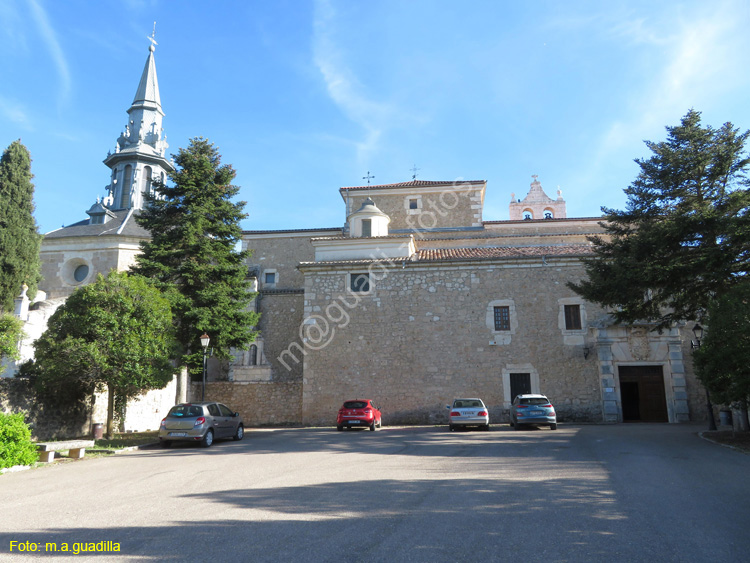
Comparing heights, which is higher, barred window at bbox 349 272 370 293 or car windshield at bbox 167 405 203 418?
barred window at bbox 349 272 370 293

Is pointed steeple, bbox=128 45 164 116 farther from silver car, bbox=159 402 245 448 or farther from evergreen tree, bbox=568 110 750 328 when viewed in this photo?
evergreen tree, bbox=568 110 750 328

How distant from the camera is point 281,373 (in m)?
27.3

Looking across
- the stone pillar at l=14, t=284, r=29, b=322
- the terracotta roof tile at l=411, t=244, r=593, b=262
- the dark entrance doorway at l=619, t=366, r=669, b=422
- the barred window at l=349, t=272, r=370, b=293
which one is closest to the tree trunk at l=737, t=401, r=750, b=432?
the dark entrance doorway at l=619, t=366, r=669, b=422

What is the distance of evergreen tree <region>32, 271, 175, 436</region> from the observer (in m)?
14.1

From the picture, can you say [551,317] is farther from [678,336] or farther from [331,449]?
[331,449]

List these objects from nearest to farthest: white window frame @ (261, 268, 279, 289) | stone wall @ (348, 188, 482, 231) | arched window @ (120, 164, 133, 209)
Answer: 1. stone wall @ (348, 188, 482, 231)
2. white window frame @ (261, 268, 279, 289)
3. arched window @ (120, 164, 133, 209)

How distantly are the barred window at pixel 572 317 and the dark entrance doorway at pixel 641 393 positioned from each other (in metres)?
2.56

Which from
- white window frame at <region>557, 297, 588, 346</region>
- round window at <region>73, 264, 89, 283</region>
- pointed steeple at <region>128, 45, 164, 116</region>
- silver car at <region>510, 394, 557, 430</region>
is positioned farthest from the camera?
pointed steeple at <region>128, 45, 164, 116</region>

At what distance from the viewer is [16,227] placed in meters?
19.8

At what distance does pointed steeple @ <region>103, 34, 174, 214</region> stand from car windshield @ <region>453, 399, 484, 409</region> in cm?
3248

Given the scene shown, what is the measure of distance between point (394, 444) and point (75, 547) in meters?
9.90

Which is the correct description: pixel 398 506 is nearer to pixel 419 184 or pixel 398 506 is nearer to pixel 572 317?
pixel 572 317

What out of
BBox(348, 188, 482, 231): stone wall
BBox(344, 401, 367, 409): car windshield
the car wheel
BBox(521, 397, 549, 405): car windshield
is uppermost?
BBox(348, 188, 482, 231): stone wall

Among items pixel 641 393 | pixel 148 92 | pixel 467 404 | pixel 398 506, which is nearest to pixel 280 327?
pixel 467 404
